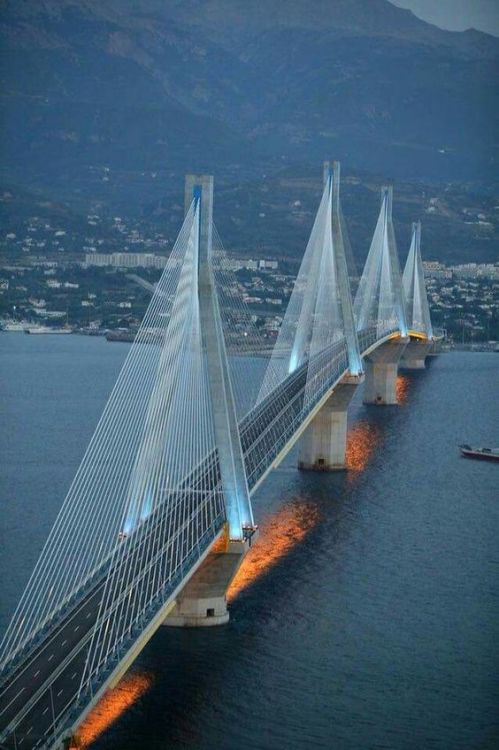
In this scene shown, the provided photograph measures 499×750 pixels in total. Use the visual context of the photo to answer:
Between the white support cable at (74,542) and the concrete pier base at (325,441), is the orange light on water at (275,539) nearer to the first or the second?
the white support cable at (74,542)

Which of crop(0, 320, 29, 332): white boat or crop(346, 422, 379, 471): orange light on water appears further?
crop(0, 320, 29, 332): white boat

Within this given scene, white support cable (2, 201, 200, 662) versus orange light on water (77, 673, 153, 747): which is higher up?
white support cable (2, 201, 200, 662)

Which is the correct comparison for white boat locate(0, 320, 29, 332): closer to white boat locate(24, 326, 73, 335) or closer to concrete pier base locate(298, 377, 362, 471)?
white boat locate(24, 326, 73, 335)

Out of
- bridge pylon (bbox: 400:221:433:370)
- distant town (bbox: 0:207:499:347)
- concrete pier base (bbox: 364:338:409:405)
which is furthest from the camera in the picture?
distant town (bbox: 0:207:499:347)

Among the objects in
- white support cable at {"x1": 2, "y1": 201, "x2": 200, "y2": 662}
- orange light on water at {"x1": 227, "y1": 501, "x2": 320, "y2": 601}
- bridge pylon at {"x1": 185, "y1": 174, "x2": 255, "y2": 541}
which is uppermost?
bridge pylon at {"x1": 185, "y1": 174, "x2": 255, "y2": 541}

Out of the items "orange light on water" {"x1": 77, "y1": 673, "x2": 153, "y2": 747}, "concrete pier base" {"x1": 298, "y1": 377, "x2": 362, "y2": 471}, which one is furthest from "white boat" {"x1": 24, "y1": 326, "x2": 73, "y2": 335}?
"orange light on water" {"x1": 77, "y1": 673, "x2": 153, "y2": 747}

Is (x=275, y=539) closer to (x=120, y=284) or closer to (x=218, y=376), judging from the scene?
(x=218, y=376)

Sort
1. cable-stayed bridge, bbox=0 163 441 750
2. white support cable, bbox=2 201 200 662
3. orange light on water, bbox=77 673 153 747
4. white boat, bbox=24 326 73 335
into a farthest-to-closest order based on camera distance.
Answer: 1. white boat, bbox=24 326 73 335
2. white support cable, bbox=2 201 200 662
3. orange light on water, bbox=77 673 153 747
4. cable-stayed bridge, bbox=0 163 441 750

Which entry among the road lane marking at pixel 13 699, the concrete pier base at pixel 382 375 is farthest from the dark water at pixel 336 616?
the concrete pier base at pixel 382 375

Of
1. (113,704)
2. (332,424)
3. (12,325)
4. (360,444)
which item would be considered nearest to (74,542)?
(113,704)
